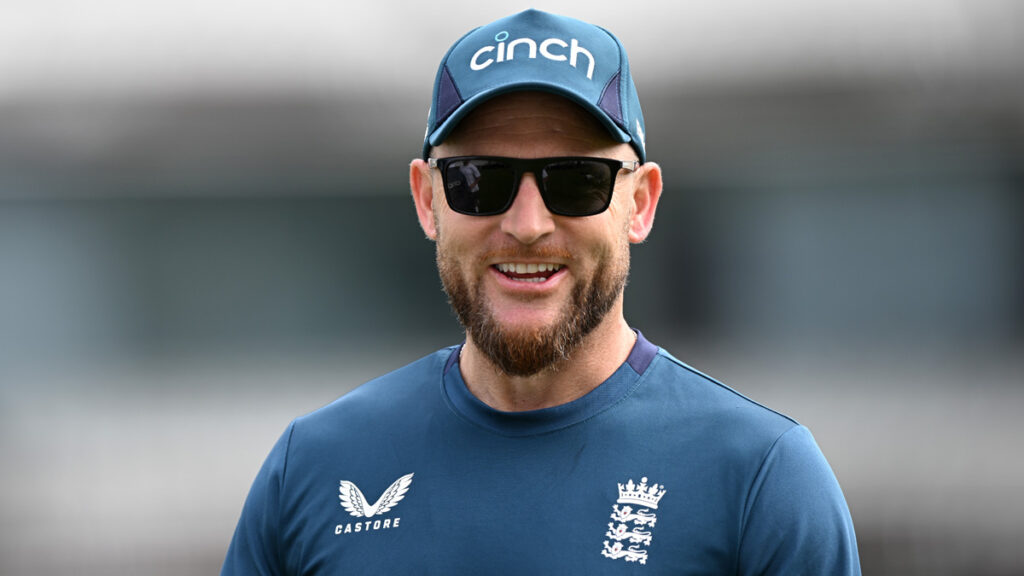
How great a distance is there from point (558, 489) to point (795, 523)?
436 mm

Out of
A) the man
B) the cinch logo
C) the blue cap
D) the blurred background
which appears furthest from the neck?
the blurred background

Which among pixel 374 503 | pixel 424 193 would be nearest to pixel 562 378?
pixel 374 503

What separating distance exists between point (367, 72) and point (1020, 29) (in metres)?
6.00

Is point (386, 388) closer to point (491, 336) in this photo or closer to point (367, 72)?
point (491, 336)

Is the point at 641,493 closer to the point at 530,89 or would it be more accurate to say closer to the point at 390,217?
the point at 530,89

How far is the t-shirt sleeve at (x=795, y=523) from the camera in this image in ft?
5.89

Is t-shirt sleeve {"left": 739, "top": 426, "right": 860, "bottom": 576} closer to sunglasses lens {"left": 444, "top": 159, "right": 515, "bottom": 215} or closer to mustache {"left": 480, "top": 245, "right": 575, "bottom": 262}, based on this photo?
mustache {"left": 480, "top": 245, "right": 575, "bottom": 262}

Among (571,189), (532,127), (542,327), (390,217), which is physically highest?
(390,217)

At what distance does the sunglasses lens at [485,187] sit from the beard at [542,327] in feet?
0.33

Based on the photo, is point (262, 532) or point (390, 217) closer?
point (262, 532)

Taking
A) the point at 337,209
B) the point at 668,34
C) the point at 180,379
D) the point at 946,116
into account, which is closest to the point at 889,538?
the point at 946,116

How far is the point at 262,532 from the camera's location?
2.11 m

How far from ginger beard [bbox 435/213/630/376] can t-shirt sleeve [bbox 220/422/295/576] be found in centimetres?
51

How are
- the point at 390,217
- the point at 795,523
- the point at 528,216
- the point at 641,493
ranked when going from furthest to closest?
1. the point at 390,217
2. the point at 528,216
3. the point at 641,493
4. the point at 795,523
